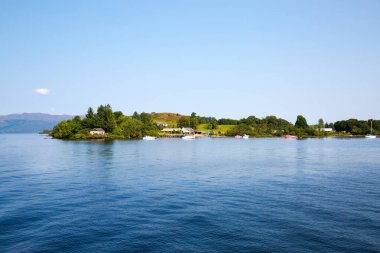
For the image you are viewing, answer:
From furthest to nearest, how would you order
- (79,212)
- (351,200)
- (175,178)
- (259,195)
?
(175,178) → (259,195) → (351,200) → (79,212)

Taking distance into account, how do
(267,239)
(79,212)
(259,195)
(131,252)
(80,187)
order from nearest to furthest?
(131,252), (267,239), (79,212), (259,195), (80,187)

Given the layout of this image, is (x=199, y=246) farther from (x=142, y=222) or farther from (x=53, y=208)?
(x=53, y=208)

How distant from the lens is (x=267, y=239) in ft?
85.3

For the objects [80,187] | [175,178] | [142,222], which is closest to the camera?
[142,222]

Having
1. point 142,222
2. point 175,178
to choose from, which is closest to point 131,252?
point 142,222

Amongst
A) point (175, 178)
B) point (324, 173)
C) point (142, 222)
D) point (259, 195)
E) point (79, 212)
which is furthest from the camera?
point (324, 173)

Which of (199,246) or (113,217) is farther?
(113,217)

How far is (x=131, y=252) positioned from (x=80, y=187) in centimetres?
2843

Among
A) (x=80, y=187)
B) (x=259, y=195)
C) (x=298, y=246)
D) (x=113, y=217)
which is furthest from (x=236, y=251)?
(x=80, y=187)

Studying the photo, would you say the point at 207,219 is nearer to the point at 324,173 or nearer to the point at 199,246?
the point at 199,246

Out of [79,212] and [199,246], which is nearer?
[199,246]

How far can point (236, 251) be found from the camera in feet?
77.8

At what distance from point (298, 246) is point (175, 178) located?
A: 34.8m

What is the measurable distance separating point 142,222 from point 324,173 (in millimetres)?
45774
